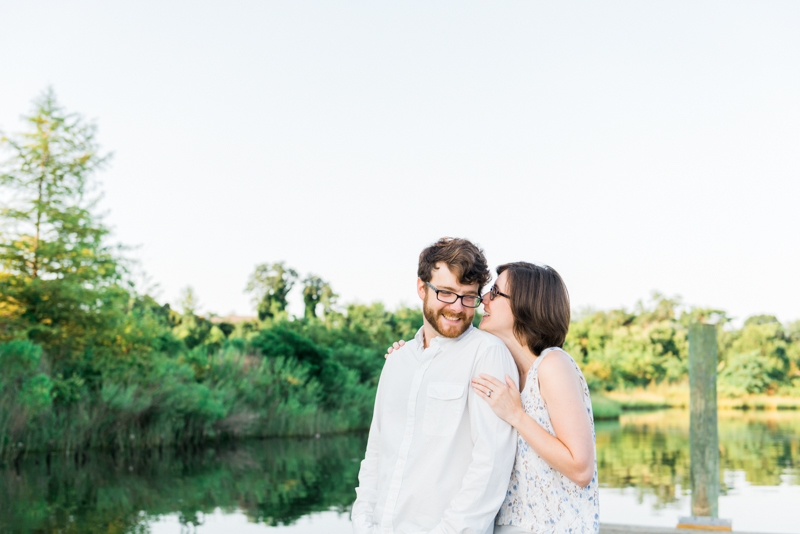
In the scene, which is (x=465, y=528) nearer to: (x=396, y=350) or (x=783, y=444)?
(x=396, y=350)

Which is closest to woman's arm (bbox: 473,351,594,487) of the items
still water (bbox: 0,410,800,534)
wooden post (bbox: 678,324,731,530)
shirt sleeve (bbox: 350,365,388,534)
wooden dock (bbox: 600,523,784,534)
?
shirt sleeve (bbox: 350,365,388,534)

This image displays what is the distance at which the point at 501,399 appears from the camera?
2320 mm

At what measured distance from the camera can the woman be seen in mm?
2340

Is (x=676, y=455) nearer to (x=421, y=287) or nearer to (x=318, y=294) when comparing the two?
(x=421, y=287)

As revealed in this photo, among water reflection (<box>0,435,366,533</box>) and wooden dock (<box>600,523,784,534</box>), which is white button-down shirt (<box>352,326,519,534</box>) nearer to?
wooden dock (<box>600,523,784,534</box>)

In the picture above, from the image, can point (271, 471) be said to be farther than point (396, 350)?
Yes

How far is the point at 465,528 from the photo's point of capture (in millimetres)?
2246

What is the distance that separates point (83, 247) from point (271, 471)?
631cm

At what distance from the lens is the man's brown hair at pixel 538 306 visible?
2553 mm

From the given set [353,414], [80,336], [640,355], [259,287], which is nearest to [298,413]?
[353,414]

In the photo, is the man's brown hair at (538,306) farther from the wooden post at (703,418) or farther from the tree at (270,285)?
the tree at (270,285)

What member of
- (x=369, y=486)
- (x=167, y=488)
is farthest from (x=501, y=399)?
(x=167, y=488)

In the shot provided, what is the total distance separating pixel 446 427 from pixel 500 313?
0.44m

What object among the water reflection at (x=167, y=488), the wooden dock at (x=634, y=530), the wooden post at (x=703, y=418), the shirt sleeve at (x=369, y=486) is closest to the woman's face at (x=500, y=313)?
the shirt sleeve at (x=369, y=486)
